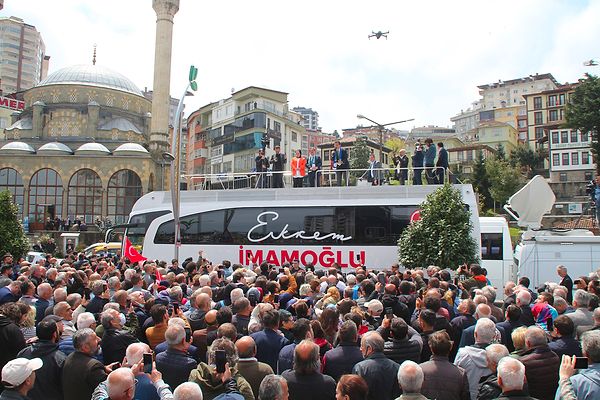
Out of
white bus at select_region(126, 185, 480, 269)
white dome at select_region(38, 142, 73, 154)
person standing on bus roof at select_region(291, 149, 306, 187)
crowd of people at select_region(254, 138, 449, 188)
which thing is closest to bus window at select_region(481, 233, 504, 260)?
white bus at select_region(126, 185, 480, 269)

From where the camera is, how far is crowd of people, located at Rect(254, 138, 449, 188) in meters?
17.7

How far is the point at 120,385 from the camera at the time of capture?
155 inches

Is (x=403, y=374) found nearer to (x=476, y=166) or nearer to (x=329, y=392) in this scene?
(x=329, y=392)

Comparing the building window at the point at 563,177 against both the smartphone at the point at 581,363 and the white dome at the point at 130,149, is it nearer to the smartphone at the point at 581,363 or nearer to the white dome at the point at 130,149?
the white dome at the point at 130,149

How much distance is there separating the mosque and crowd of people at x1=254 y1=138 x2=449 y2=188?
25.9 m

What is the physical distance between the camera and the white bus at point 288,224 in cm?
1750

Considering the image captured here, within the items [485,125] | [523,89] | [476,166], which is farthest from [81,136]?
[523,89]

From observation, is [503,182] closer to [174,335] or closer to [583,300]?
[583,300]

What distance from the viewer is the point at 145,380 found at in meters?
4.53

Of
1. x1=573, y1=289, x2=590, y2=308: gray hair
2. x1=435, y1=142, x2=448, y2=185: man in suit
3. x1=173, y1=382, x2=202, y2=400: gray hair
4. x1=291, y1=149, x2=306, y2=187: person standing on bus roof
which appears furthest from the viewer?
x1=291, y1=149, x2=306, y2=187: person standing on bus roof

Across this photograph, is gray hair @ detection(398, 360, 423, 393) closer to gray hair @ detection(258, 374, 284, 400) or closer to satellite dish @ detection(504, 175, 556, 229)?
gray hair @ detection(258, 374, 284, 400)

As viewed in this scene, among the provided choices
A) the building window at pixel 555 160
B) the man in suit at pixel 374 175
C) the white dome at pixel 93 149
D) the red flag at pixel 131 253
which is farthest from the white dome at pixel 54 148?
the building window at pixel 555 160

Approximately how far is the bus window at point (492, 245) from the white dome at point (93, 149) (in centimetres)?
3810

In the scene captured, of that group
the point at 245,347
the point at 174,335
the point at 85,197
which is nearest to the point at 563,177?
the point at 85,197
